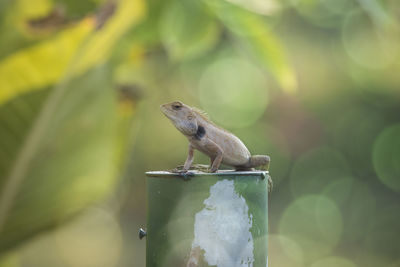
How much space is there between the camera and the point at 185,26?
0.74 meters

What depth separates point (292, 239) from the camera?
527cm

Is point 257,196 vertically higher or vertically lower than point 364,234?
higher

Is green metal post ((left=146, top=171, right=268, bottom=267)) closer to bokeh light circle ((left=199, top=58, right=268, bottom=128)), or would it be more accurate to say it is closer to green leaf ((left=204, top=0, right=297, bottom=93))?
green leaf ((left=204, top=0, right=297, bottom=93))

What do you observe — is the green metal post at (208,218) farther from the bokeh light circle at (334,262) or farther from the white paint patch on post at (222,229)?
the bokeh light circle at (334,262)

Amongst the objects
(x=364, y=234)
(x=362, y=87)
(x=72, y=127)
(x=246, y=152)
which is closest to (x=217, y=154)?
(x=246, y=152)

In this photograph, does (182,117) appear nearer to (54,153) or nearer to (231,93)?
(54,153)

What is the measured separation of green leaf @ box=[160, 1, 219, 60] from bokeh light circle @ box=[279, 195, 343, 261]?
14.9 ft

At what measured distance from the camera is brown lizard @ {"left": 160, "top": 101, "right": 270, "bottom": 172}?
609 mm

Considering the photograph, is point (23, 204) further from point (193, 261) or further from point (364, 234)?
point (364, 234)

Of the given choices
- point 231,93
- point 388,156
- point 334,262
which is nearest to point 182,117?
point 231,93

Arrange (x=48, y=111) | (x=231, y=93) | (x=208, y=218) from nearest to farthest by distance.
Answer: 1. (x=208, y=218)
2. (x=48, y=111)
3. (x=231, y=93)

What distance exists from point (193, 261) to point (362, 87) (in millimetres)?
5415

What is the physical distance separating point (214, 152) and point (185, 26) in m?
0.22

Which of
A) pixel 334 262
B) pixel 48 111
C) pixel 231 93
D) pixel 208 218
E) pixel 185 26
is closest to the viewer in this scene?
pixel 208 218
